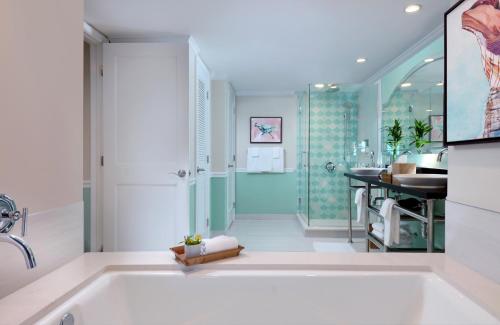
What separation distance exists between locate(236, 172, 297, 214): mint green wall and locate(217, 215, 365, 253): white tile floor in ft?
0.73

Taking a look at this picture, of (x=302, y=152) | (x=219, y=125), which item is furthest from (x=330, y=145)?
(x=219, y=125)

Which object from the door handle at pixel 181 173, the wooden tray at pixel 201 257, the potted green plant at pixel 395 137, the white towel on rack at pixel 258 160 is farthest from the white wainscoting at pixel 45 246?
the white towel on rack at pixel 258 160

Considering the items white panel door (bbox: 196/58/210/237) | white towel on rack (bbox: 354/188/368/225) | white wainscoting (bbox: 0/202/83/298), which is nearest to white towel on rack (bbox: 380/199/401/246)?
white towel on rack (bbox: 354/188/368/225)

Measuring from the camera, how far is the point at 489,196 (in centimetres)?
107

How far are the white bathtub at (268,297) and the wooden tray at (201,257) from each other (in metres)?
0.04

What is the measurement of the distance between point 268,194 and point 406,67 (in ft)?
9.86

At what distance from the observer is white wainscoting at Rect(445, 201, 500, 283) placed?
1.04 metres

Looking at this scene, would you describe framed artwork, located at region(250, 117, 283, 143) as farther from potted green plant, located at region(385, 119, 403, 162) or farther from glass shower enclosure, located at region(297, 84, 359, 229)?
potted green plant, located at region(385, 119, 403, 162)

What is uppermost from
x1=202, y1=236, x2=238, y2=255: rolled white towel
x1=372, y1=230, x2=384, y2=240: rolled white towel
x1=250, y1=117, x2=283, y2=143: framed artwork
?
x1=250, y1=117, x2=283, y2=143: framed artwork

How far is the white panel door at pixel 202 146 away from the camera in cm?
324

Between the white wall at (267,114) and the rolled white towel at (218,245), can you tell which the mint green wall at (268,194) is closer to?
the white wall at (267,114)

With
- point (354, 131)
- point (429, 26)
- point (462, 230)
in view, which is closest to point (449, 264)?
point (462, 230)

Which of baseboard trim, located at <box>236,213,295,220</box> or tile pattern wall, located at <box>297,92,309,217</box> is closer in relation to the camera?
tile pattern wall, located at <box>297,92,309,217</box>

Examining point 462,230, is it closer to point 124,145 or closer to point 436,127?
point 436,127
